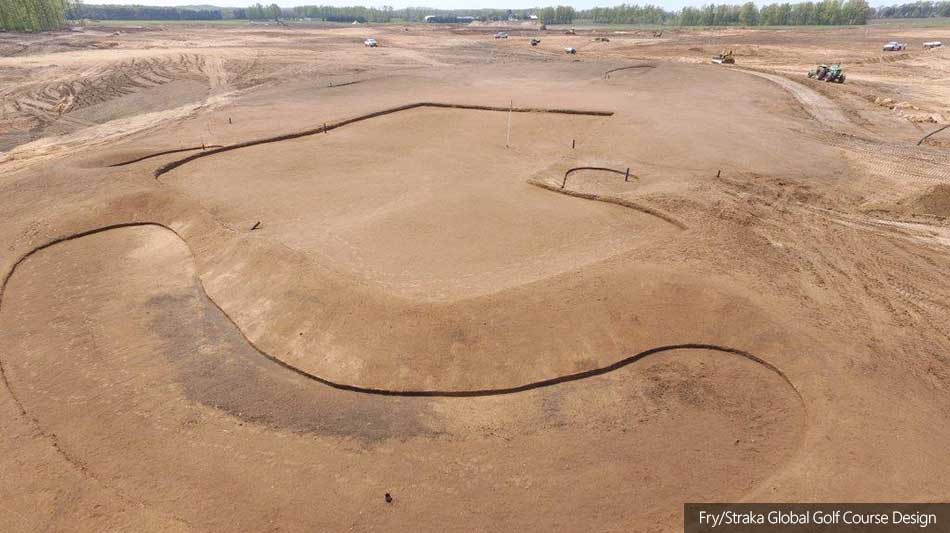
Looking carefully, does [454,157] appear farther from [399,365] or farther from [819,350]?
[819,350]

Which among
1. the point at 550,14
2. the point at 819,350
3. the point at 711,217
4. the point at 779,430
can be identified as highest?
the point at 550,14

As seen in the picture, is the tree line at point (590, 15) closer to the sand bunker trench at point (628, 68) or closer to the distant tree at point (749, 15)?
the distant tree at point (749, 15)

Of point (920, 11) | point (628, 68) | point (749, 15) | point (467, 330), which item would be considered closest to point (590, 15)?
point (749, 15)

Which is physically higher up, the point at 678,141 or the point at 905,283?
the point at 678,141

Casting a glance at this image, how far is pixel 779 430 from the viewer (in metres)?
9.49

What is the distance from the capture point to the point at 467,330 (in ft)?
37.6

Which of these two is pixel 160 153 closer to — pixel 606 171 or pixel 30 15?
pixel 606 171

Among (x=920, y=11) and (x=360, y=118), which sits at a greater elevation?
(x=920, y=11)

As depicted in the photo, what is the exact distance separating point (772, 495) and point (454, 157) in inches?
746

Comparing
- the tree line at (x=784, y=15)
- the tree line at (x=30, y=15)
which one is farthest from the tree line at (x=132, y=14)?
the tree line at (x=784, y=15)

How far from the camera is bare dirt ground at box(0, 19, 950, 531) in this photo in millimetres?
8500

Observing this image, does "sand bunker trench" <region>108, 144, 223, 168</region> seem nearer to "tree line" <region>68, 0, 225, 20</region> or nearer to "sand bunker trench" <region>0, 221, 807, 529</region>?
"sand bunker trench" <region>0, 221, 807, 529</region>

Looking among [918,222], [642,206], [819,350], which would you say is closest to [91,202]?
[642,206]

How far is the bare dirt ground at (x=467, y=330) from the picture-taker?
8.50 meters
